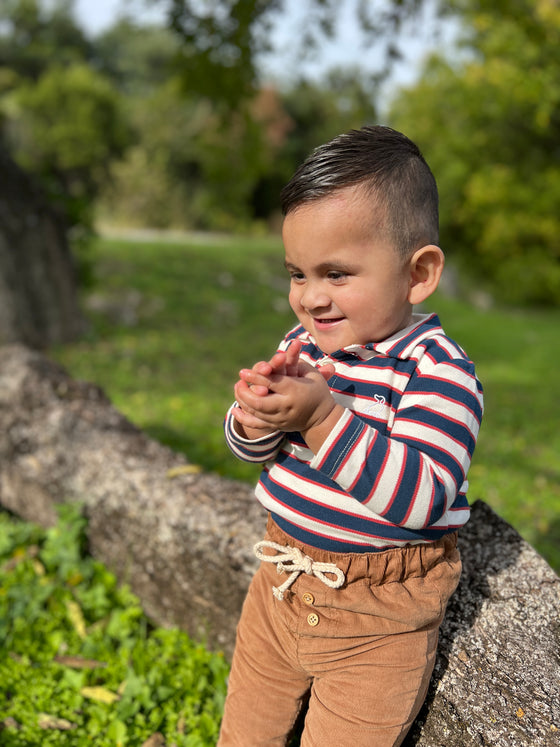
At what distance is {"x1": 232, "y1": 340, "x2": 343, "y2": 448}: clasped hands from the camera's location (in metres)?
1.23

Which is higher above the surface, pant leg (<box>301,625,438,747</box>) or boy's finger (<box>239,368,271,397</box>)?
boy's finger (<box>239,368,271,397</box>)

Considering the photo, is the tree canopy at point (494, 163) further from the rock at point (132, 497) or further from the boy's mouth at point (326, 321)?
the boy's mouth at point (326, 321)

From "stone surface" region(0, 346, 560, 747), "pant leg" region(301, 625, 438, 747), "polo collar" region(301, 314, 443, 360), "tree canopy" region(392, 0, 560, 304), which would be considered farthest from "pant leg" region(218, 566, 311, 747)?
"tree canopy" region(392, 0, 560, 304)

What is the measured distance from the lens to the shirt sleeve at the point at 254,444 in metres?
1.54

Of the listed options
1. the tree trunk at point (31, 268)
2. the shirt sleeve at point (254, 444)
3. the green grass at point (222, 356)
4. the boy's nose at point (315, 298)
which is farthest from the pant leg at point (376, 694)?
the tree trunk at point (31, 268)

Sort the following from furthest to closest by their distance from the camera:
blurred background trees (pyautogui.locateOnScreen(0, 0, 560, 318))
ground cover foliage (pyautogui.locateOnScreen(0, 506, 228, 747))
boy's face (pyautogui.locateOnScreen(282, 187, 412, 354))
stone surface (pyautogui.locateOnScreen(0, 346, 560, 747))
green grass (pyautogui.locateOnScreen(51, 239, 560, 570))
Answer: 1. blurred background trees (pyautogui.locateOnScreen(0, 0, 560, 318))
2. green grass (pyautogui.locateOnScreen(51, 239, 560, 570))
3. ground cover foliage (pyautogui.locateOnScreen(0, 506, 228, 747))
4. stone surface (pyautogui.locateOnScreen(0, 346, 560, 747))
5. boy's face (pyautogui.locateOnScreen(282, 187, 412, 354))

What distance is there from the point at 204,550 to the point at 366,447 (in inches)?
53.2

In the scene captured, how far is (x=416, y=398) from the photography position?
137 centimetres

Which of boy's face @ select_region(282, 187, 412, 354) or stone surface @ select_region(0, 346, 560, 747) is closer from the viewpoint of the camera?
boy's face @ select_region(282, 187, 412, 354)

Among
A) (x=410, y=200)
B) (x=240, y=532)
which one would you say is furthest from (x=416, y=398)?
(x=240, y=532)

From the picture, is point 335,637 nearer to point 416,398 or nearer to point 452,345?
point 416,398

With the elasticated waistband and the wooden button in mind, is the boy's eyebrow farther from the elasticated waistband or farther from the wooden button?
the wooden button

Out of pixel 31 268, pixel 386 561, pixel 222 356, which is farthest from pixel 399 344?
pixel 222 356

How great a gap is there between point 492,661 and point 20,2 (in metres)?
38.8
